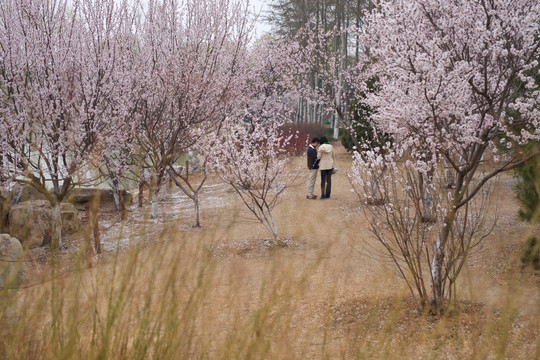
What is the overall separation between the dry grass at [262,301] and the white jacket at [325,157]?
0.97 meters

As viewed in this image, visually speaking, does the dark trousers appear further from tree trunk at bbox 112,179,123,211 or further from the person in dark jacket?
tree trunk at bbox 112,179,123,211

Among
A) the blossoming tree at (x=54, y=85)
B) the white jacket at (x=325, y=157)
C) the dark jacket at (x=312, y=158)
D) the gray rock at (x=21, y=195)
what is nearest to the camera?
the blossoming tree at (x=54, y=85)

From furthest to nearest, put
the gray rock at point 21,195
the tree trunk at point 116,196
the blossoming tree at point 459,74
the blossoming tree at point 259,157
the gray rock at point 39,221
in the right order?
the tree trunk at point 116,196 → the gray rock at point 21,195 → the gray rock at point 39,221 → the blossoming tree at point 259,157 → the blossoming tree at point 459,74

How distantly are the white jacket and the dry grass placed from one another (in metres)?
0.97

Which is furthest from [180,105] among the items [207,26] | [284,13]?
[284,13]

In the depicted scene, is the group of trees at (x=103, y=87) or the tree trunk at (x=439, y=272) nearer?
the tree trunk at (x=439, y=272)

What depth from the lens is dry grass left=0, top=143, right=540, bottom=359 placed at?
178cm

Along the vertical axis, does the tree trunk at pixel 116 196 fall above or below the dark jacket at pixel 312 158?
below

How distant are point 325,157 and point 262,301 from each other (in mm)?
10371

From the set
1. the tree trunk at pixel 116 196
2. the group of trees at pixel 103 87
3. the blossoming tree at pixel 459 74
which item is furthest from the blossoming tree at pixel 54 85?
the blossoming tree at pixel 459 74

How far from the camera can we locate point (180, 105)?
427 inches

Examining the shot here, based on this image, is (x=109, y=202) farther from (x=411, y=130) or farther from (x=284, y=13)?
(x=284, y=13)

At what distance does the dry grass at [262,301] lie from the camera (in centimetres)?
178

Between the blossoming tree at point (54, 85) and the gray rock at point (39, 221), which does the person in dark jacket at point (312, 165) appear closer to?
A: the blossoming tree at point (54, 85)
